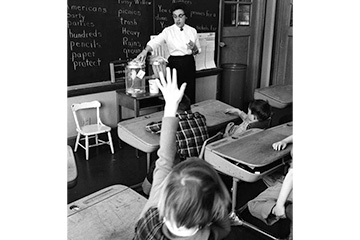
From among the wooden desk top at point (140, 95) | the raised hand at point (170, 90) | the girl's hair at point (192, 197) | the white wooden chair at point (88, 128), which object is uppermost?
the raised hand at point (170, 90)

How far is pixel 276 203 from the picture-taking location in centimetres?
185

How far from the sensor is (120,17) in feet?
13.9

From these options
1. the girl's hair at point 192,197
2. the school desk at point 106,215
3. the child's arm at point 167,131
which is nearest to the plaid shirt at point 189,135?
the school desk at point 106,215

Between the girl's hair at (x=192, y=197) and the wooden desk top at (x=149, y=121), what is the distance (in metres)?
1.42

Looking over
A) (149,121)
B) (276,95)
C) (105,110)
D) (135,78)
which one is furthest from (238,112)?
(105,110)

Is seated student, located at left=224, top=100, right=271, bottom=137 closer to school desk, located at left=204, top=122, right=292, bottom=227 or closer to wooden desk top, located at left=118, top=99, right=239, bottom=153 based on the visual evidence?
wooden desk top, located at left=118, top=99, right=239, bottom=153

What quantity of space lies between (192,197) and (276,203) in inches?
38.7

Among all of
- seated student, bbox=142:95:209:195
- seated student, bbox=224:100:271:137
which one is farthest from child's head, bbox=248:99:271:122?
seated student, bbox=142:95:209:195

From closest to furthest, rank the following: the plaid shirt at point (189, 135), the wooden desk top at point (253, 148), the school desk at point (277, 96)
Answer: the wooden desk top at point (253, 148) → the plaid shirt at point (189, 135) → the school desk at point (277, 96)

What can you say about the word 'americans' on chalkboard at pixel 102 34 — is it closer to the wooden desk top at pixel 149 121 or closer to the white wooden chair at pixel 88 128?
the white wooden chair at pixel 88 128

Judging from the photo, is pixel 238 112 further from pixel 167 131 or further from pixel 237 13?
pixel 237 13

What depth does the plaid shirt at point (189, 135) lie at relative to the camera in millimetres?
2459

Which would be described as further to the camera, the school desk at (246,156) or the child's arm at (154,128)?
the child's arm at (154,128)
